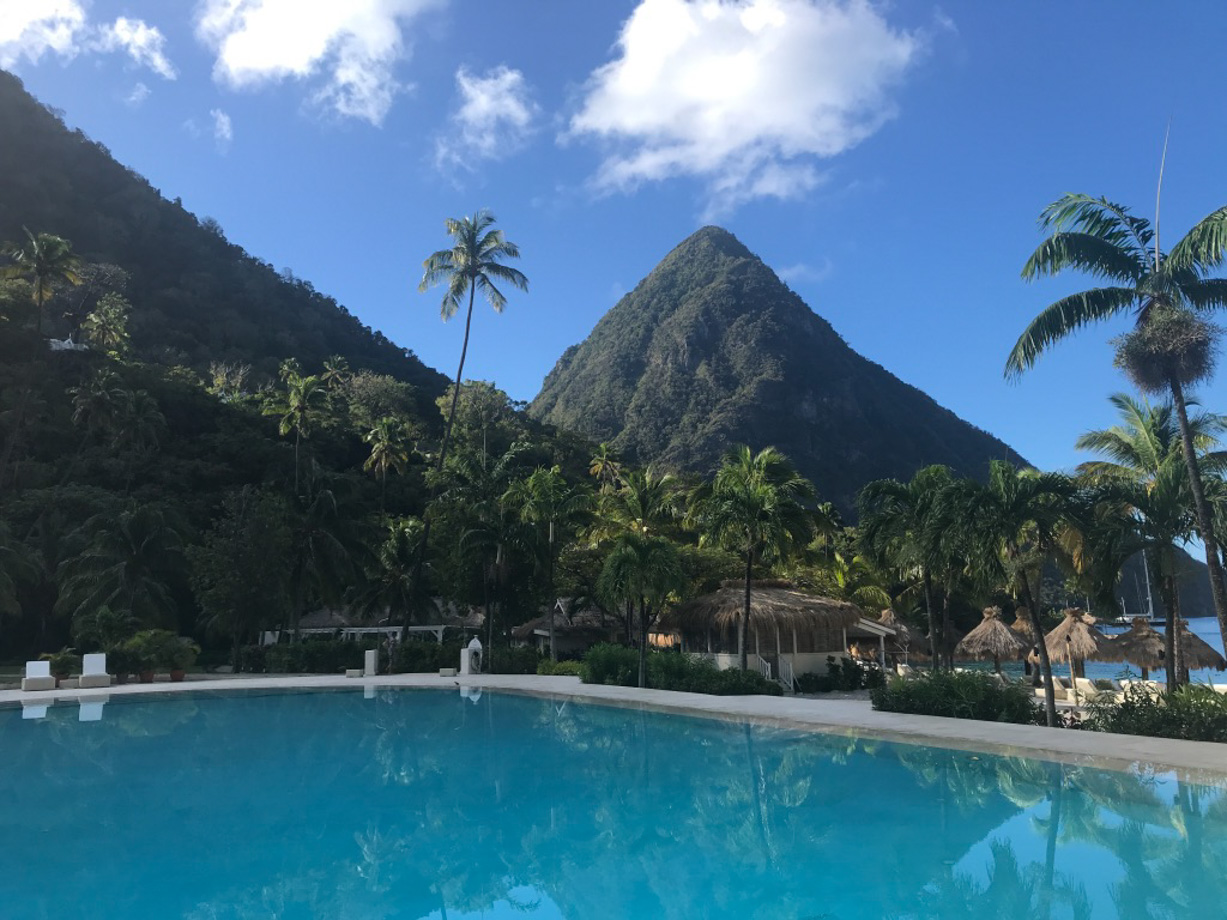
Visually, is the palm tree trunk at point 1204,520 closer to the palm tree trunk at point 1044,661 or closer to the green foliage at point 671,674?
the palm tree trunk at point 1044,661

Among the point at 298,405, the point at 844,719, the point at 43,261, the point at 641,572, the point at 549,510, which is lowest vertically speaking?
the point at 844,719

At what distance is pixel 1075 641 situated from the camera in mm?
26000

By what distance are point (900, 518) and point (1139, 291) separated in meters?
8.93

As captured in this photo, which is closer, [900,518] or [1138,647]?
[900,518]

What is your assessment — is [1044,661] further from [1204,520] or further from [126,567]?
[126,567]

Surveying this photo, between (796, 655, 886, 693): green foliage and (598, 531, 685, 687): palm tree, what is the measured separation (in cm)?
605

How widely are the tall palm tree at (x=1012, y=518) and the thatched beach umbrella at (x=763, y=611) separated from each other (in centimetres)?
1033

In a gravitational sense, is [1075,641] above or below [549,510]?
below

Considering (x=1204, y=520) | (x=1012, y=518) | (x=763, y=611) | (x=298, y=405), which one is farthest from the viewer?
A: (x=298, y=405)

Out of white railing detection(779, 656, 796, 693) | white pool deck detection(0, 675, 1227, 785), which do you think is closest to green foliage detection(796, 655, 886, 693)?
white railing detection(779, 656, 796, 693)

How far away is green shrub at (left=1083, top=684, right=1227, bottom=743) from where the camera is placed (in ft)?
39.1

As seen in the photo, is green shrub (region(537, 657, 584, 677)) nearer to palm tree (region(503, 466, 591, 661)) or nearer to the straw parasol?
palm tree (region(503, 466, 591, 661))

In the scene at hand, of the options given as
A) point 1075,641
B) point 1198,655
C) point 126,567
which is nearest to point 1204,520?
point 1198,655

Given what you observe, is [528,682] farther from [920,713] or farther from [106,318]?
[106,318]
